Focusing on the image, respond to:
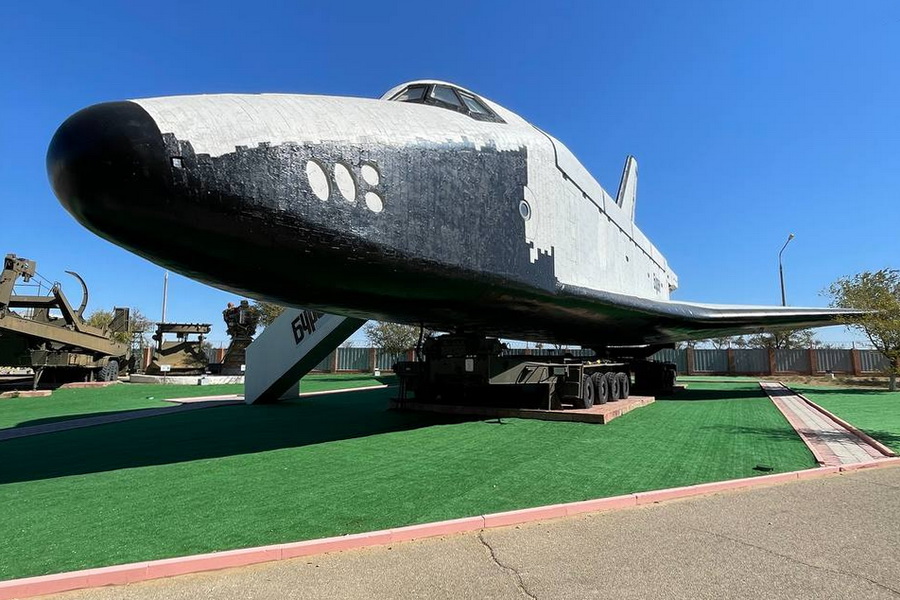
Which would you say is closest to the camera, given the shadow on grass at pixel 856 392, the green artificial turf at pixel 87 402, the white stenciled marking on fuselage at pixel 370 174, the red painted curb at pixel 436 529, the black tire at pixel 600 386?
the red painted curb at pixel 436 529

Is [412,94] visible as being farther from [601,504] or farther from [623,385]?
[623,385]

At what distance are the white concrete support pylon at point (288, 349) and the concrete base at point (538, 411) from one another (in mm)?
2233

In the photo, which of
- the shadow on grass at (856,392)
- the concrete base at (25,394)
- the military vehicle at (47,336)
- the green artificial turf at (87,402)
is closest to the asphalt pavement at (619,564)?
the green artificial turf at (87,402)

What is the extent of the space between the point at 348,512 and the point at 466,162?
3975 mm

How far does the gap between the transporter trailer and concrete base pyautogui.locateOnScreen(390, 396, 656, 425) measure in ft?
0.97

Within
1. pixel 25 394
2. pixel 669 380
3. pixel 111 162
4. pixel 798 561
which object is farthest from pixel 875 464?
pixel 25 394

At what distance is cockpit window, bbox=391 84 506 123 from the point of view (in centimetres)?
647

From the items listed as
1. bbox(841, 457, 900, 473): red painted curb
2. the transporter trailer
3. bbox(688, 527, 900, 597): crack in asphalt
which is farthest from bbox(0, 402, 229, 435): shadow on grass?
bbox(841, 457, 900, 473): red painted curb

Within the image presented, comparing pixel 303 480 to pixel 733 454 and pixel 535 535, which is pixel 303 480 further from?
pixel 733 454

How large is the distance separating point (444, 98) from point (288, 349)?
8.22 meters

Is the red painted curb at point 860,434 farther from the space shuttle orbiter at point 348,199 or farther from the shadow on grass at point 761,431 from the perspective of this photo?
the space shuttle orbiter at point 348,199

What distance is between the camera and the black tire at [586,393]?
9617 mm

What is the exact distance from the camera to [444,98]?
21.5 ft

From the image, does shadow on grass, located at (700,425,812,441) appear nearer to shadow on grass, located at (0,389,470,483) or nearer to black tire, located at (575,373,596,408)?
black tire, located at (575,373,596,408)
